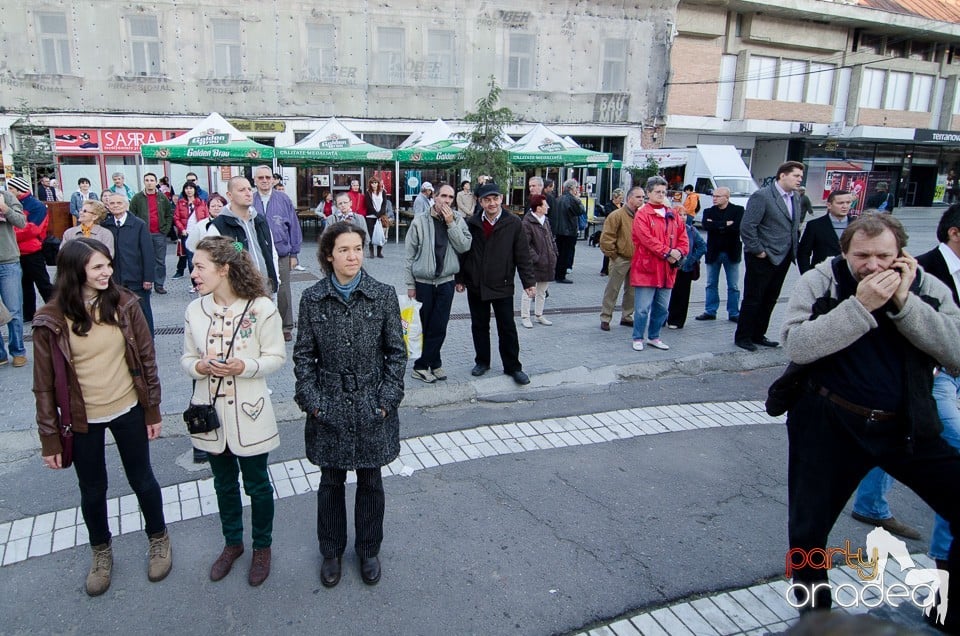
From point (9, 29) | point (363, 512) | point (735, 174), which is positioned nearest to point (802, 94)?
point (735, 174)

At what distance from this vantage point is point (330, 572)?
10.6 ft

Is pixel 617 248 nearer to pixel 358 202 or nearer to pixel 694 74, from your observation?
pixel 358 202

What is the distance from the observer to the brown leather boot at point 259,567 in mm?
3219

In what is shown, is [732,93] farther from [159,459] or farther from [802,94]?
[159,459]

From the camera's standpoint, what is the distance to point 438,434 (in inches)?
204

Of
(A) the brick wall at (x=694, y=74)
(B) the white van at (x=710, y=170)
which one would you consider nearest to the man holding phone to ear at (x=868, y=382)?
(B) the white van at (x=710, y=170)

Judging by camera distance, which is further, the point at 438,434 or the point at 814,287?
the point at 438,434

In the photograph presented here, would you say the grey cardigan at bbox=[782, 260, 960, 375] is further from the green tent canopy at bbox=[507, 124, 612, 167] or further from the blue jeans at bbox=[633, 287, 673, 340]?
the green tent canopy at bbox=[507, 124, 612, 167]

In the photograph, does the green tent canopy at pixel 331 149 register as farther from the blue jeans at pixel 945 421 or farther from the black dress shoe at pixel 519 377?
the blue jeans at pixel 945 421

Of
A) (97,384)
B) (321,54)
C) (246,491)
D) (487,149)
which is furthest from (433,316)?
(321,54)

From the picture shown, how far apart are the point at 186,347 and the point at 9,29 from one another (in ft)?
72.5

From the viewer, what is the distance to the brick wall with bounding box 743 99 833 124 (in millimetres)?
29547

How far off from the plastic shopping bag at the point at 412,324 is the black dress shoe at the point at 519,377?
97 cm

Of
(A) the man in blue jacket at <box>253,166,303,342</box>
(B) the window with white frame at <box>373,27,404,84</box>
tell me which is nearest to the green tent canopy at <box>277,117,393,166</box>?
(B) the window with white frame at <box>373,27,404,84</box>
